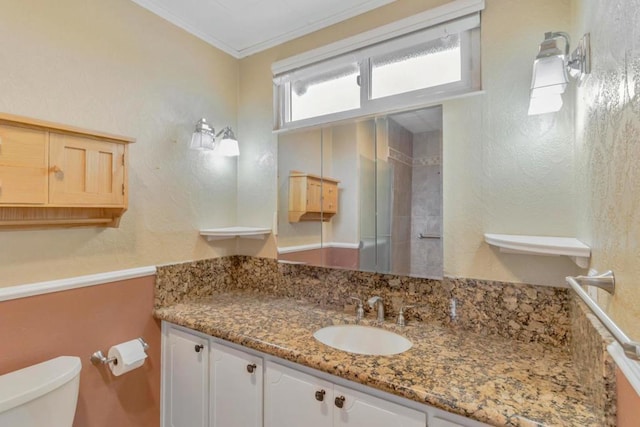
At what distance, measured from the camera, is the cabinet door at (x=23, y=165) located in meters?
1.13

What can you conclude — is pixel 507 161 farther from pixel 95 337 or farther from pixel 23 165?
pixel 95 337

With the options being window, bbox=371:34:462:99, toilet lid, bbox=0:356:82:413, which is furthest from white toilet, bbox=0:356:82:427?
window, bbox=371:34:462:99

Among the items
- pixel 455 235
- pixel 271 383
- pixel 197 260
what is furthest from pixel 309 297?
pixel 455 235

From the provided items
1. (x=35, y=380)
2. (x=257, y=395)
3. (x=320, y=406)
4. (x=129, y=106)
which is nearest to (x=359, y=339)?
(x=320, y=406)

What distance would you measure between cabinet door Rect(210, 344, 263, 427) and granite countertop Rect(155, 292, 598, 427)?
113mm

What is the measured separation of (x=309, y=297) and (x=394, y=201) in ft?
2.58

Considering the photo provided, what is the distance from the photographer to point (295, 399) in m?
1.24

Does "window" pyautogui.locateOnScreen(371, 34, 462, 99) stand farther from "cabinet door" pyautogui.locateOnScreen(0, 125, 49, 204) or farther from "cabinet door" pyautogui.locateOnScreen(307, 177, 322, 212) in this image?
"cabinet door" pyautogui.locateOnScreen(0, 125, 49, 204)

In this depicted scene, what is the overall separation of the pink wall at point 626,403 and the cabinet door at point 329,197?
→ 1.27 meters

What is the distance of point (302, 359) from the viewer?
1.18 metres

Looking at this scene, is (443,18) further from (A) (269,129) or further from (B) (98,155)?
(B) (98,155)

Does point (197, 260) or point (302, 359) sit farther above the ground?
point (197, 260)

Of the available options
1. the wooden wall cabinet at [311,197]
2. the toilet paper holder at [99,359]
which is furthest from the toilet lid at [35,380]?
the wooden wall cabinet at [311,197]

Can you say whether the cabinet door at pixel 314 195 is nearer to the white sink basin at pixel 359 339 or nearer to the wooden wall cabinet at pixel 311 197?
the wooden wall cabinet at pixel 311 197
